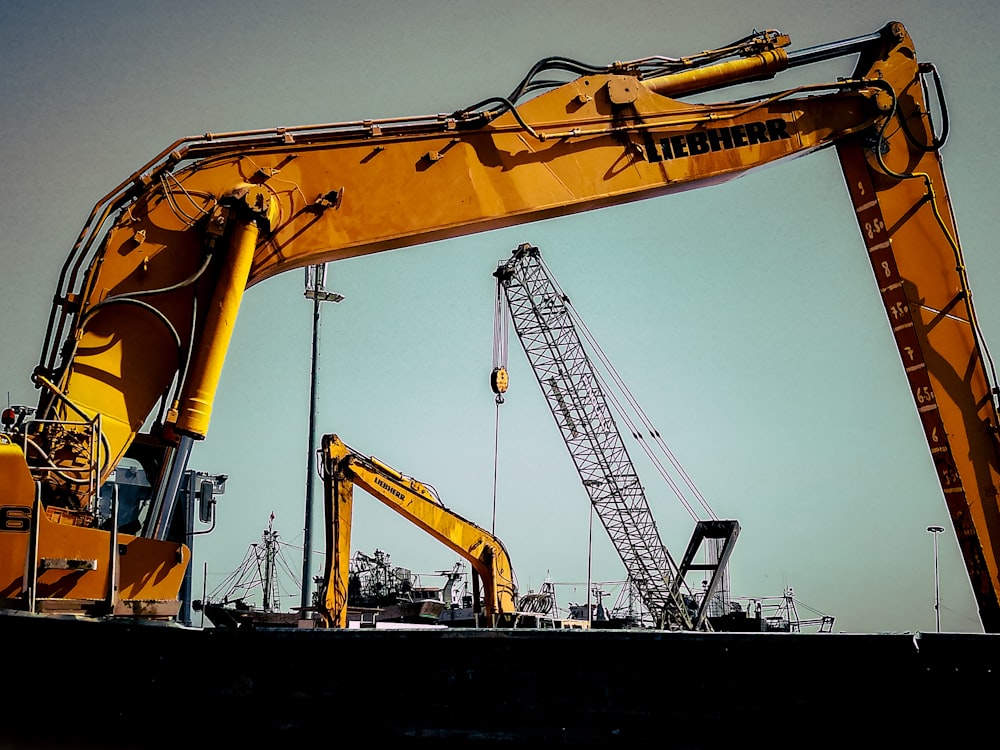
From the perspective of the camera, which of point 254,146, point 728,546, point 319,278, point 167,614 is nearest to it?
point 167,614

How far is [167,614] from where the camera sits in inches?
381

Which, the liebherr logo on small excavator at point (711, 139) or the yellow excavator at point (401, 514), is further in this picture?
the yellow excavator at point (401, 514)

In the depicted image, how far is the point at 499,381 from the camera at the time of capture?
48000 millimetres

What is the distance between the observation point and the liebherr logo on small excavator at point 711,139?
12914 millimetres

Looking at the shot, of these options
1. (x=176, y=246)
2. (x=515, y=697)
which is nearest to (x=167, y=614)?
(x=176, y=246)

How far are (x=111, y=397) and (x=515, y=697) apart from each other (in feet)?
19.1

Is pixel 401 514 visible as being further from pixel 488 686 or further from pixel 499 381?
pixel 499 381

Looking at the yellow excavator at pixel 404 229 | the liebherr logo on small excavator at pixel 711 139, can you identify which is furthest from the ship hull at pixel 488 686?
the liebherr logo on small excavator at pixel 711 139

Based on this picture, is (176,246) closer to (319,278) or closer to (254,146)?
(254,146)

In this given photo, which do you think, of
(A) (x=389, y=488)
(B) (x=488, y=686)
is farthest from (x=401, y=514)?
(B) (x=488, y=686)

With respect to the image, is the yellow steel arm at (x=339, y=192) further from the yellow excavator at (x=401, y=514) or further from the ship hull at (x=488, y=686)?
the yellow excavator at (x=401, y=514)

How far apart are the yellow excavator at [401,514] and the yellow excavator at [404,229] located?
9.90 meters

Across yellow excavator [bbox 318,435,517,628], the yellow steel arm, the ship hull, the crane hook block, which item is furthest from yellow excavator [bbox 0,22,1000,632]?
the crane hook block

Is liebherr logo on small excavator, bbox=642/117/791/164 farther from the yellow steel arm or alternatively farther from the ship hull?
the ship hull
